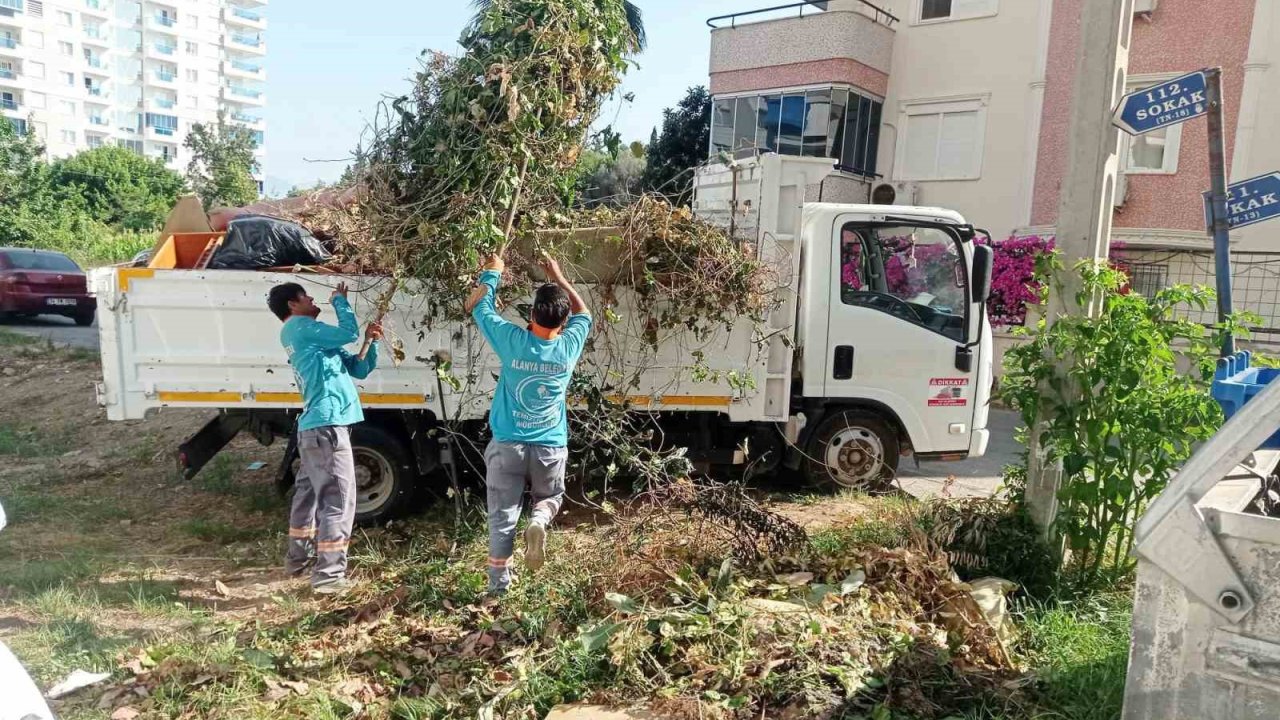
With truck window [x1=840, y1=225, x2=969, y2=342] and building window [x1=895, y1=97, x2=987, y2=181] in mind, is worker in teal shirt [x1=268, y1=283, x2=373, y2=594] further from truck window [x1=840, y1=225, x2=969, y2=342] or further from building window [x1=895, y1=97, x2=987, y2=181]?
building window [x1=895, y1=97, x2=987, y2=181]

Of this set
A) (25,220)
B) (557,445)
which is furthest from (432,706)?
(25,220)

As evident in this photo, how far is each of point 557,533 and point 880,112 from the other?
13.1 meters

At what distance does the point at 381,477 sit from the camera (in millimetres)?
5285

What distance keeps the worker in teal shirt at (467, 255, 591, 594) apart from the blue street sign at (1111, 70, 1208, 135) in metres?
2.88

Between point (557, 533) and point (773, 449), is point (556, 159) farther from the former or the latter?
point (773, 449)

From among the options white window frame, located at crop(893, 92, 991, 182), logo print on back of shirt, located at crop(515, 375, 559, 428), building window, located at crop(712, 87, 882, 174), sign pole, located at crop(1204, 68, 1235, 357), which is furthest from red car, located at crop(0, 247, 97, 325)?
sign pole, located at crop(1204, 68, 1235, 357)

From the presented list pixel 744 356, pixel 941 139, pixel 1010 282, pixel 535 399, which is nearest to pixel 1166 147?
pixel 941 139

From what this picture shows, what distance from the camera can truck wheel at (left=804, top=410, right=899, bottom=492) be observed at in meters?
6.02

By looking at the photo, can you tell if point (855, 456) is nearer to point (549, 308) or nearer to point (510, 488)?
→ point (510, 488)

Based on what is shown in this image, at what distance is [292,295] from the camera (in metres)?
4.40

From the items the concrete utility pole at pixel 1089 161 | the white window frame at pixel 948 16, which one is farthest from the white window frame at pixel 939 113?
the concrete utility pole at pixel 1089 161

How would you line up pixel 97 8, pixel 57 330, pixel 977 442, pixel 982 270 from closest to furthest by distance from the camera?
pixel 982 270
pixel 977 442
pixel 57 330
pixel 97 8

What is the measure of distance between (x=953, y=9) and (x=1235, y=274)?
6.58m

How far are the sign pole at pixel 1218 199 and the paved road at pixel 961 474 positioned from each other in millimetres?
2127
